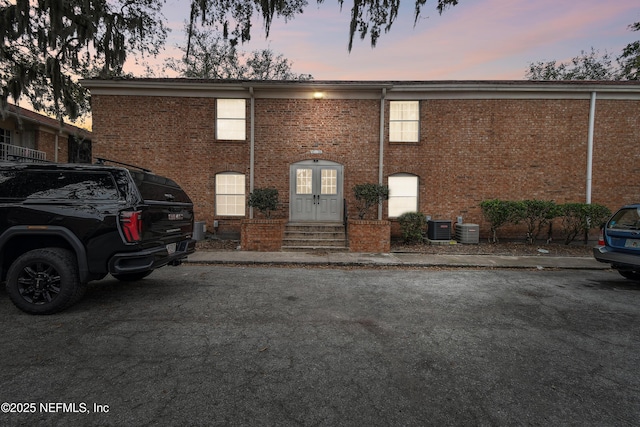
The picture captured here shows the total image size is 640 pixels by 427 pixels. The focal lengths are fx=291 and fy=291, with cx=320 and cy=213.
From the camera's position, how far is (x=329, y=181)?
451 inches

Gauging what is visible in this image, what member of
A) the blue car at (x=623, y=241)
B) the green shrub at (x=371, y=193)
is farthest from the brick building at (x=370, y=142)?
the blue car at (x=623, y=241)

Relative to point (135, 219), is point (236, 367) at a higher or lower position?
lower

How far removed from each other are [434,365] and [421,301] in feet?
6.58

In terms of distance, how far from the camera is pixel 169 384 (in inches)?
94.3

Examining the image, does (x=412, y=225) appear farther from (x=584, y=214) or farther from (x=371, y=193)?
(x=584, y=214)

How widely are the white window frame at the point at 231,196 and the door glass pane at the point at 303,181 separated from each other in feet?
7.09

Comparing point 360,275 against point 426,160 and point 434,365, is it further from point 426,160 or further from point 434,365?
point 426,160

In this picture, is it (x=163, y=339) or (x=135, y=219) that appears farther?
(x=135, y=219)

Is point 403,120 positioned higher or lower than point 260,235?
higher

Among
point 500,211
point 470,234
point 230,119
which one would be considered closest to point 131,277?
point 230,119

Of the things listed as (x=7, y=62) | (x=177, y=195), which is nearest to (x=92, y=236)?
(x=177, y=195)

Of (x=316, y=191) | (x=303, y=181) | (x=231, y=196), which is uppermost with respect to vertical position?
(x=303, y=181)

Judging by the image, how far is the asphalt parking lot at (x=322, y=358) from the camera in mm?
2100

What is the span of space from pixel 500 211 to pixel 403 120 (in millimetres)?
4891
